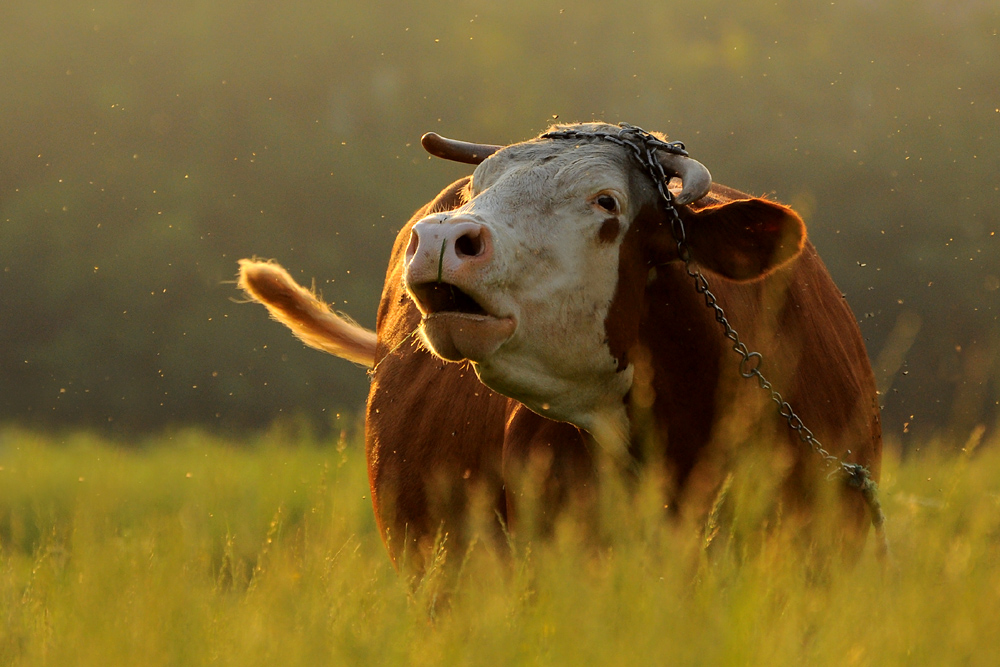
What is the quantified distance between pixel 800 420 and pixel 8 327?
76.0ft

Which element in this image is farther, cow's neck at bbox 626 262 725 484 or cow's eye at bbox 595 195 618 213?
cow's neck at bbox 626 262 725 484

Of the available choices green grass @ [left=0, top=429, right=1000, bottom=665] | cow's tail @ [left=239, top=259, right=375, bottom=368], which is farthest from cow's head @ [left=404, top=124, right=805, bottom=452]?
cow's tail @ [left=239, top=259, right=375, bottom=368]

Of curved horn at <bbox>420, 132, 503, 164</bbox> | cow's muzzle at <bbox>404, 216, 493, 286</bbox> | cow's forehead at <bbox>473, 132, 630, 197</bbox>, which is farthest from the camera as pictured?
curved horn at <bbox>420, 132, 503, 164</bbox>

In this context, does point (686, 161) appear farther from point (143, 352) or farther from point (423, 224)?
point (143, 352)

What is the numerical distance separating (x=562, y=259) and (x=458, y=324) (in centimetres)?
37

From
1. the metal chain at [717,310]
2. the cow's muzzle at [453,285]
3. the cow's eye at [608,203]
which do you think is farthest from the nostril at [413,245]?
the metal chain at [717,310]

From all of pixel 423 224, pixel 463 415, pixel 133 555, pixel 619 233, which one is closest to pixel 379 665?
pixel 133 555

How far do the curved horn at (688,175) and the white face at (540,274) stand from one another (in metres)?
0.14

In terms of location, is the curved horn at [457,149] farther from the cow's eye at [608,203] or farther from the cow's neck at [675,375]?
the cow's neck at [675,375]

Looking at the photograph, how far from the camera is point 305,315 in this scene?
601 cm

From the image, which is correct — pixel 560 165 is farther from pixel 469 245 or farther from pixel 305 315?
pixel 305 315

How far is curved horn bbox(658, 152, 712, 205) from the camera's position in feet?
10.5

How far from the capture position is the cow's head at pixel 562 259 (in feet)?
9.36

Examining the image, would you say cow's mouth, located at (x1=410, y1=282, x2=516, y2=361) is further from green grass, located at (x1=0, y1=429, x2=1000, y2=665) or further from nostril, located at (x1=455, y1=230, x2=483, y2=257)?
green grass, located at (x1=0, y1=429, x2=1000, y2=665)
